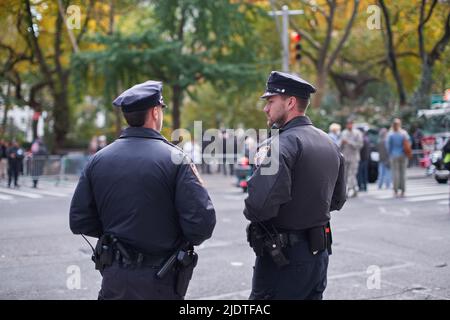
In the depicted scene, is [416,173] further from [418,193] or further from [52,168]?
[52,168]

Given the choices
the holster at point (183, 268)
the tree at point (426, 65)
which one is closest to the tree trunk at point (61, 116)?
the tree at point (426, 65)

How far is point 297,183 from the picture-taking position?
12.5 ft

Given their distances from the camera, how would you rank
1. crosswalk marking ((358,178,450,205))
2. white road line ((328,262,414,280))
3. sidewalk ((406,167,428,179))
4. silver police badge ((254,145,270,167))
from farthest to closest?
sidewalk ((406,167,428,179))
crosswalk marking ((358,178,450,205))
white road line ((328,262,414,280))
silver police badge ((254,145,270,167))

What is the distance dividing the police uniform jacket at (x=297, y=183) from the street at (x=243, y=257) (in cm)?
239

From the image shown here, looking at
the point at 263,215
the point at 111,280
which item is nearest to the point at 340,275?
the point at 263,215

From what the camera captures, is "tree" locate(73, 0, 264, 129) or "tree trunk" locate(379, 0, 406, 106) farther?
"tree trunk" locate(379, 0, 406, 106)

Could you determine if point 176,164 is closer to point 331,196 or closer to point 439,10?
point 331,196

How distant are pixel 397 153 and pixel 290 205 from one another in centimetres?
1233

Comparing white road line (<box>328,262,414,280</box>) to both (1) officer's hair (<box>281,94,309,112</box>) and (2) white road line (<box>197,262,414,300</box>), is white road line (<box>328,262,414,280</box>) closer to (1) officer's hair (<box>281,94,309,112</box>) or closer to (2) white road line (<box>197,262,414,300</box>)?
(2) white road line (<box>197,262,414,300</box>)

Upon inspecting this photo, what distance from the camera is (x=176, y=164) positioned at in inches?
137

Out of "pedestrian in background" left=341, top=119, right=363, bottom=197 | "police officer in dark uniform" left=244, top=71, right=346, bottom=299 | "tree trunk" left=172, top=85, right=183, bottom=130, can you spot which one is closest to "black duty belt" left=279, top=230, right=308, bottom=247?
"police officer in dark uniform" left=244, top=71, right=346, bottom=299

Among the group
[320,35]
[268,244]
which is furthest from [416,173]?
[268,244]

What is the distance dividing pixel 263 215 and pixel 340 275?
356 cm

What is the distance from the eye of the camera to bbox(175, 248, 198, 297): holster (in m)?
3.50
